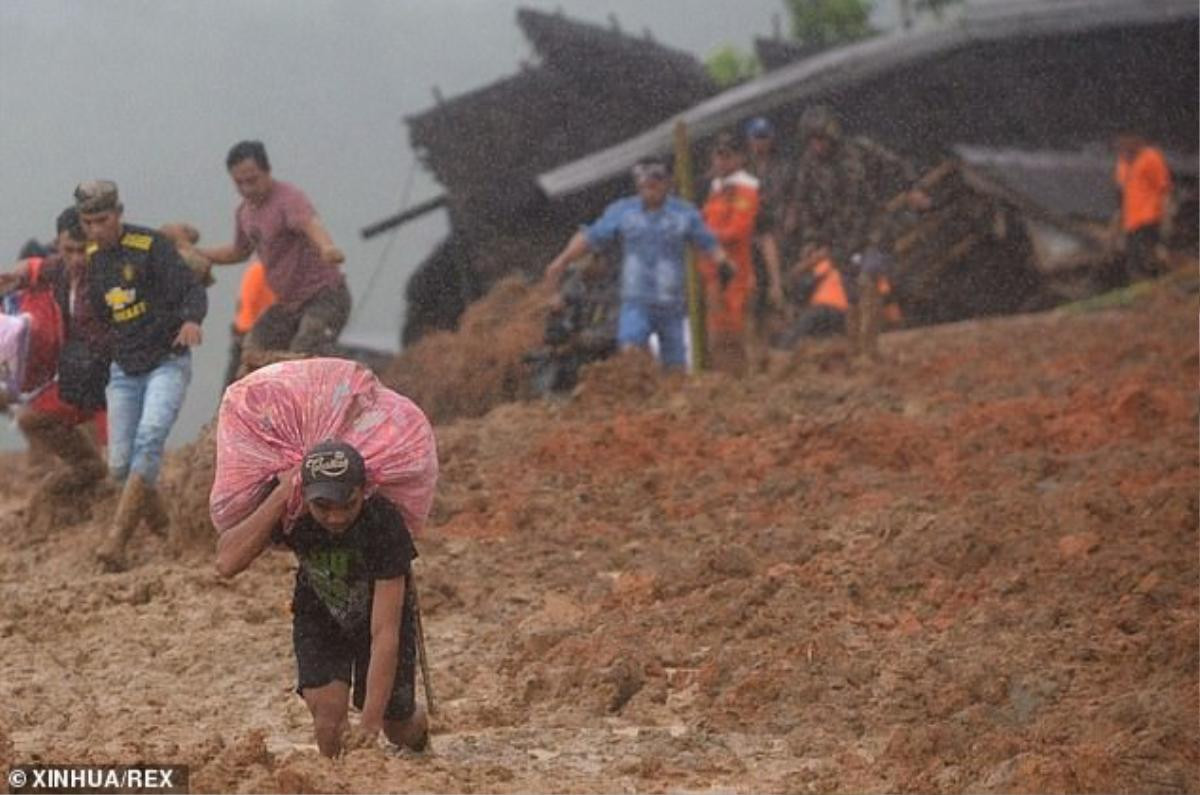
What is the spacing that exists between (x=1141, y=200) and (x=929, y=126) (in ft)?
10.6

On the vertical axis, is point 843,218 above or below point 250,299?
below

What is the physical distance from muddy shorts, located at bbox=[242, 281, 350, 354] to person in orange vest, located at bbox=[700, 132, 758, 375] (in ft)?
16.4

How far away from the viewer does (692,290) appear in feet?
54.3

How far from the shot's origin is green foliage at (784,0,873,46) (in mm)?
36969

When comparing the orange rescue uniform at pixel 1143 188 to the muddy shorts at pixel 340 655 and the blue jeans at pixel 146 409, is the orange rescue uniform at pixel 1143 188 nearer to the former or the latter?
the blue jeans at pixel 146 409

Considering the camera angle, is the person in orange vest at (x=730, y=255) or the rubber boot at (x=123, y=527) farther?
the person in orange vest at (x=730, y=255)

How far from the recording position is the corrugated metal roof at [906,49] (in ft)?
79.3

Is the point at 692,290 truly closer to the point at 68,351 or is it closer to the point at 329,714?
the point at 68,351

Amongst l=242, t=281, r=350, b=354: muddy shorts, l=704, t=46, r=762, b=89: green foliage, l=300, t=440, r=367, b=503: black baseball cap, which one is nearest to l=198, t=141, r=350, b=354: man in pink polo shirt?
l=242, t=281, r=350, b=354: muddy shorts

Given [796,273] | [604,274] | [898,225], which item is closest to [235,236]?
[604,274]

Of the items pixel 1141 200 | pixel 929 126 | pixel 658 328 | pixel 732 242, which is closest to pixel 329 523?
pixel 658 328

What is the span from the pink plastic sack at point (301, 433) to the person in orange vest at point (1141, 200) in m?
15.3

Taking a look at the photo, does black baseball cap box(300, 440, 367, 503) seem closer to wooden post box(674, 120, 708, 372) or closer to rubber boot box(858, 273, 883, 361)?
wooden post box(674, 120, 708, 372)

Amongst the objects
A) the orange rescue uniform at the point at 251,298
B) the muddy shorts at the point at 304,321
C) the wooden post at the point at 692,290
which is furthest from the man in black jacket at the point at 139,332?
the wooden post at the point at 692,290
